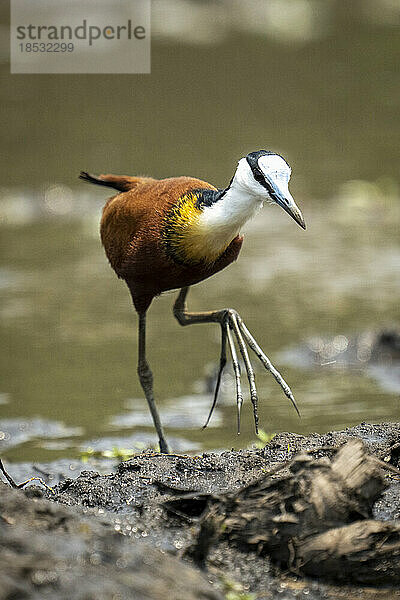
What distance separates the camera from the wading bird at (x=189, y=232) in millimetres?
4348

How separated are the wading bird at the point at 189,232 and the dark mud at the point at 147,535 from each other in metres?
0.39

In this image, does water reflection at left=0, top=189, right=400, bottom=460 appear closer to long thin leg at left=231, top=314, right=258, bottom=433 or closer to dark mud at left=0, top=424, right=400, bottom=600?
long thin leg at left=231, top=314, right=258, bottom=433

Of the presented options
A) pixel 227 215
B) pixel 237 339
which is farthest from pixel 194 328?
pixel 227 215

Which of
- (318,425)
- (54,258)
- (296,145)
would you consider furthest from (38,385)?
(296,145)

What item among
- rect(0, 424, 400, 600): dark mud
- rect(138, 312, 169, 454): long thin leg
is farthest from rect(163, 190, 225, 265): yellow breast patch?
rect(0, 424, 400, 600): dark mud

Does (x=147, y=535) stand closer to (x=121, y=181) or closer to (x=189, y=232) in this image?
(x=189, y=232)

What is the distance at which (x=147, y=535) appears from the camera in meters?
3.45

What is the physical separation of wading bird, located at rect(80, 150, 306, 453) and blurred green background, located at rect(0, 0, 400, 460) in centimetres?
117

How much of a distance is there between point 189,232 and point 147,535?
1706mm

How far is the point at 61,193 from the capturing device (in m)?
11.6

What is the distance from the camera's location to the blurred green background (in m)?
6.56

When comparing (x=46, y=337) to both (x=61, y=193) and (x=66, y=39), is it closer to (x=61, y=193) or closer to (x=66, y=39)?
(x=61, y=193)

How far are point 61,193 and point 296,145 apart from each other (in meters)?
3.32

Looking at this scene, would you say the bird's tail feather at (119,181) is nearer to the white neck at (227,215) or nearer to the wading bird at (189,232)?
the wading bird at (189,232)
